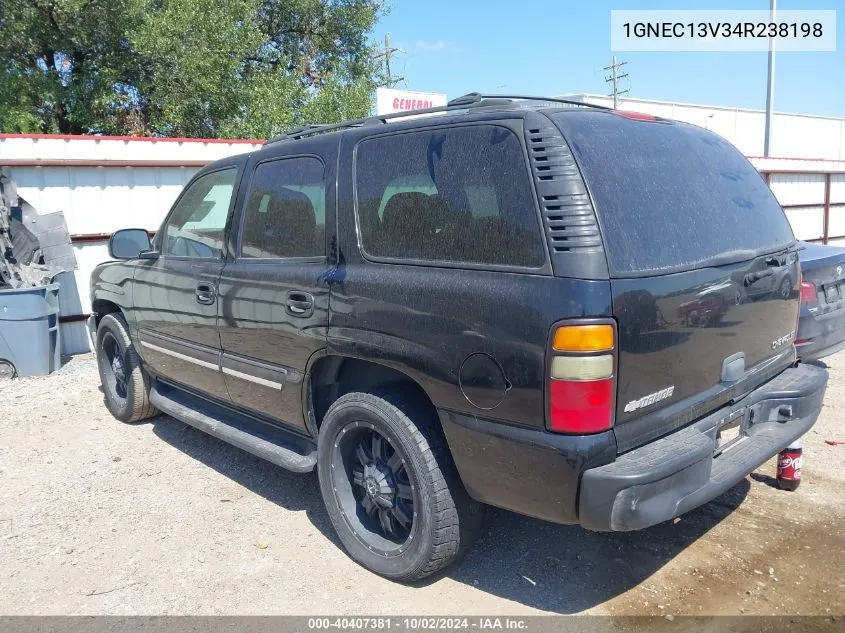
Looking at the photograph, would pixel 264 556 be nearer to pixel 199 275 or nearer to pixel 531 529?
pixel 531 529

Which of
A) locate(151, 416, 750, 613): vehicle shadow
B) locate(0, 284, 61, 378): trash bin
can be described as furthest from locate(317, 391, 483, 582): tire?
locate(0, 284, 61, 378): trash bin

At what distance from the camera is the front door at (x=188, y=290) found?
4203 mm

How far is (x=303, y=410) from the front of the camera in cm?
361

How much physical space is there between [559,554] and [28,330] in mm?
5596

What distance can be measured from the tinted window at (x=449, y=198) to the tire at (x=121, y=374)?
2841mm

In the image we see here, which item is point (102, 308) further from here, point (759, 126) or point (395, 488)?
point (759, 126)

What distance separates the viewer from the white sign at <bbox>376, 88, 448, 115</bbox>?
60.4 ft

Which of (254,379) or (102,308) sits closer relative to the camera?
(254,379)

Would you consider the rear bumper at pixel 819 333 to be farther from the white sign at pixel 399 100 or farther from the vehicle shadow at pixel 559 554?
the white sign at pixel 399 100

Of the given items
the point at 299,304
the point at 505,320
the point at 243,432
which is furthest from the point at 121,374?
the point at 505,320

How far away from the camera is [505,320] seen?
8.55 feet

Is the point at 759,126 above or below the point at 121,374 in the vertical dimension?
above

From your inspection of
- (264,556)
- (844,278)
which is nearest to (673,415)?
(264,556)

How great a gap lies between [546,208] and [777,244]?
1.45 m
